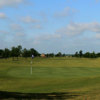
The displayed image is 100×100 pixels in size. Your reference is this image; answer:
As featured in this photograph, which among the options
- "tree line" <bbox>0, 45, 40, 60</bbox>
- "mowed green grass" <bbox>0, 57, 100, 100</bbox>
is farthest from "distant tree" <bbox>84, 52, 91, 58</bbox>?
"mowed green grass" <bbox>0, 57, 100, 100</bbox>

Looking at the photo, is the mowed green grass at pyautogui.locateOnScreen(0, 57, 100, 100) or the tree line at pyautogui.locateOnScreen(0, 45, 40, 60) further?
the tree line at pyautogui.locateOnScreen(0, 45, 40, 60)

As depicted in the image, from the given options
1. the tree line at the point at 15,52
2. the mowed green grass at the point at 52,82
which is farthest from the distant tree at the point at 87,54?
the mowed green grass at the point at 52,82

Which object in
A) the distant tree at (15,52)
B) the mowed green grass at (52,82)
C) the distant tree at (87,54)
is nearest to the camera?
the mowed green grass at (52,82)

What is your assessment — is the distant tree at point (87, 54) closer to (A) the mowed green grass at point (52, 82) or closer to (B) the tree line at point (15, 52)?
(B) the tree line at point (15, 52)

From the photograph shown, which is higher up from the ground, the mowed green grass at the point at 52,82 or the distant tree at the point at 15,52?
the distant tree at the point at 15,52

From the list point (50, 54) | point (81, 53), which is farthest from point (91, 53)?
point (50, 54)

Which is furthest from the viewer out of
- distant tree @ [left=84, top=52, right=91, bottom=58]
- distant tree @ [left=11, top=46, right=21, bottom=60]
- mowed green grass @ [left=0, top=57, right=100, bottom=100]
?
distant tree @ [left=84, top=52, right=91, bottom=58]

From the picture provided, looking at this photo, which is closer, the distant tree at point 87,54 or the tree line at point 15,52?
the tree line at point 15,52

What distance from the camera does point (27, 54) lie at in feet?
382

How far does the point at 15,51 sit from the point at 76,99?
99959 millimetres

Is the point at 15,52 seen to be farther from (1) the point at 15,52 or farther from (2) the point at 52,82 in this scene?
(2) the point at 52,82

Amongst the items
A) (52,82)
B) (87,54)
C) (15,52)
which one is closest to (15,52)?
(15,52)

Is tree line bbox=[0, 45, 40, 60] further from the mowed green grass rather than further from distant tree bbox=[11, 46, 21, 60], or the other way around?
the mowed green grass

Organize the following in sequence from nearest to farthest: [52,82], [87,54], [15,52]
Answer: [52,82], [15,52], [87,54]
